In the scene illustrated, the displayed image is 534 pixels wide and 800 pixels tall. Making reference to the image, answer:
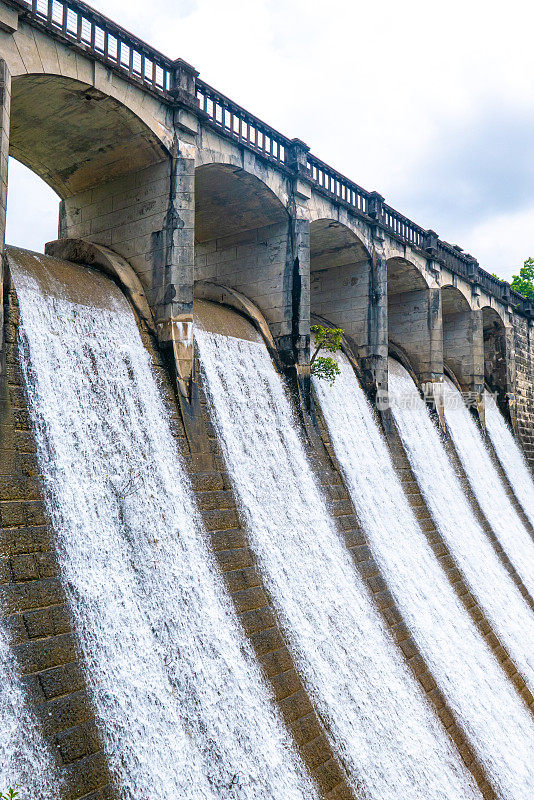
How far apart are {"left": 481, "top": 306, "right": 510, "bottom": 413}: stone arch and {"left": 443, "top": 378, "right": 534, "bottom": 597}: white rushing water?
15.7ft

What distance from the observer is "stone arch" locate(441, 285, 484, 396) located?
97.2 ft

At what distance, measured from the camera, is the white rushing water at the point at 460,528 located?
55.9ft

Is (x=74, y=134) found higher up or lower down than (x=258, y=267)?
higher up

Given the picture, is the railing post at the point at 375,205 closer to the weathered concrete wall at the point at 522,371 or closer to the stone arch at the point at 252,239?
the stone arch at the point at 252,239

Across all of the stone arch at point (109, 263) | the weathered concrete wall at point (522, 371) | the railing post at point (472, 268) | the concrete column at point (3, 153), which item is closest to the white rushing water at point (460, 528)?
the railing post at point (472, 268)

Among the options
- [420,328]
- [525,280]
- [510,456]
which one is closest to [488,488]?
[510,456]

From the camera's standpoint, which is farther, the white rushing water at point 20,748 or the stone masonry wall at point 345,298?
the stone masonry wall at point 345,298

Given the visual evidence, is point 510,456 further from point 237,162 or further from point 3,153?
point 3,153

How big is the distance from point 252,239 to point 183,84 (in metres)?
5.68

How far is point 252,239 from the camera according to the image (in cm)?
1895

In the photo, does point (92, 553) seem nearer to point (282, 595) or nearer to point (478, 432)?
point (282, 595)

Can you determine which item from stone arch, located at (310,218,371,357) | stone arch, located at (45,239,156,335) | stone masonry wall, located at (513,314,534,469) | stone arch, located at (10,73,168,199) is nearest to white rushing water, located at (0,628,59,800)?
stone arch, located at (45,239,156,335)

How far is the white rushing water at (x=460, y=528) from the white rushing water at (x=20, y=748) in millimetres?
13070

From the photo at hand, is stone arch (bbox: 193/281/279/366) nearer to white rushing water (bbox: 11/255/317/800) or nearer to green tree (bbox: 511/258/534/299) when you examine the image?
white rushing water (bbox: 11/255/317/800)
